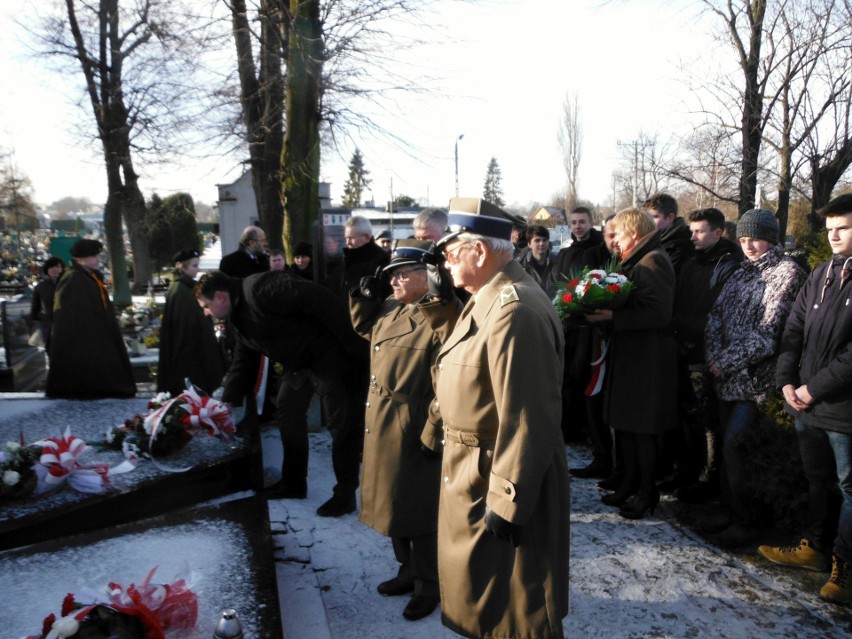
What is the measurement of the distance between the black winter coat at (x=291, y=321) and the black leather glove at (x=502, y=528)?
232 cm

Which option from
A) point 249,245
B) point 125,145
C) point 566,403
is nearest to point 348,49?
point 249,245

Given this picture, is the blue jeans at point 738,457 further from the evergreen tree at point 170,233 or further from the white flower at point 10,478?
the evergreen tree at point 170,233

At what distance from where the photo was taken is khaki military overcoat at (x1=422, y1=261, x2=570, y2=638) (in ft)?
6.99

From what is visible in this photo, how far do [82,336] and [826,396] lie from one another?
6.30 metres

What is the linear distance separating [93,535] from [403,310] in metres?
2.03

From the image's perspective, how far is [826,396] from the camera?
3174 mm

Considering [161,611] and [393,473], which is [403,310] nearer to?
[393,473]

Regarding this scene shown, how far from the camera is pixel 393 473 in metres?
3.21

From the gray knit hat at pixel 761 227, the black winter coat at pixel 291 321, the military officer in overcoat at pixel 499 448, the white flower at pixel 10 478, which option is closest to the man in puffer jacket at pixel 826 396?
the gray knit hat at pixel 761 227

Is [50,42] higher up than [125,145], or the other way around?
[50,42]

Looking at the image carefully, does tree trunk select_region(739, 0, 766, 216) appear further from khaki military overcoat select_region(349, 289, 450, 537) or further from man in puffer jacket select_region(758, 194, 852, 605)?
khaki military overcoat select_region(349, 289, 450, 537)

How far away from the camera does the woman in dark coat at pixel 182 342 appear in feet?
19.3

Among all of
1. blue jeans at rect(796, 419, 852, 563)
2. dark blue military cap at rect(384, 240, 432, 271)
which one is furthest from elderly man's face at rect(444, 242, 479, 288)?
blue jeans at rect(796, 419, 852, 563)

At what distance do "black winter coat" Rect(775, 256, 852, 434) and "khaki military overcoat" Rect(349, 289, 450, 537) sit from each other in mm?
1889
